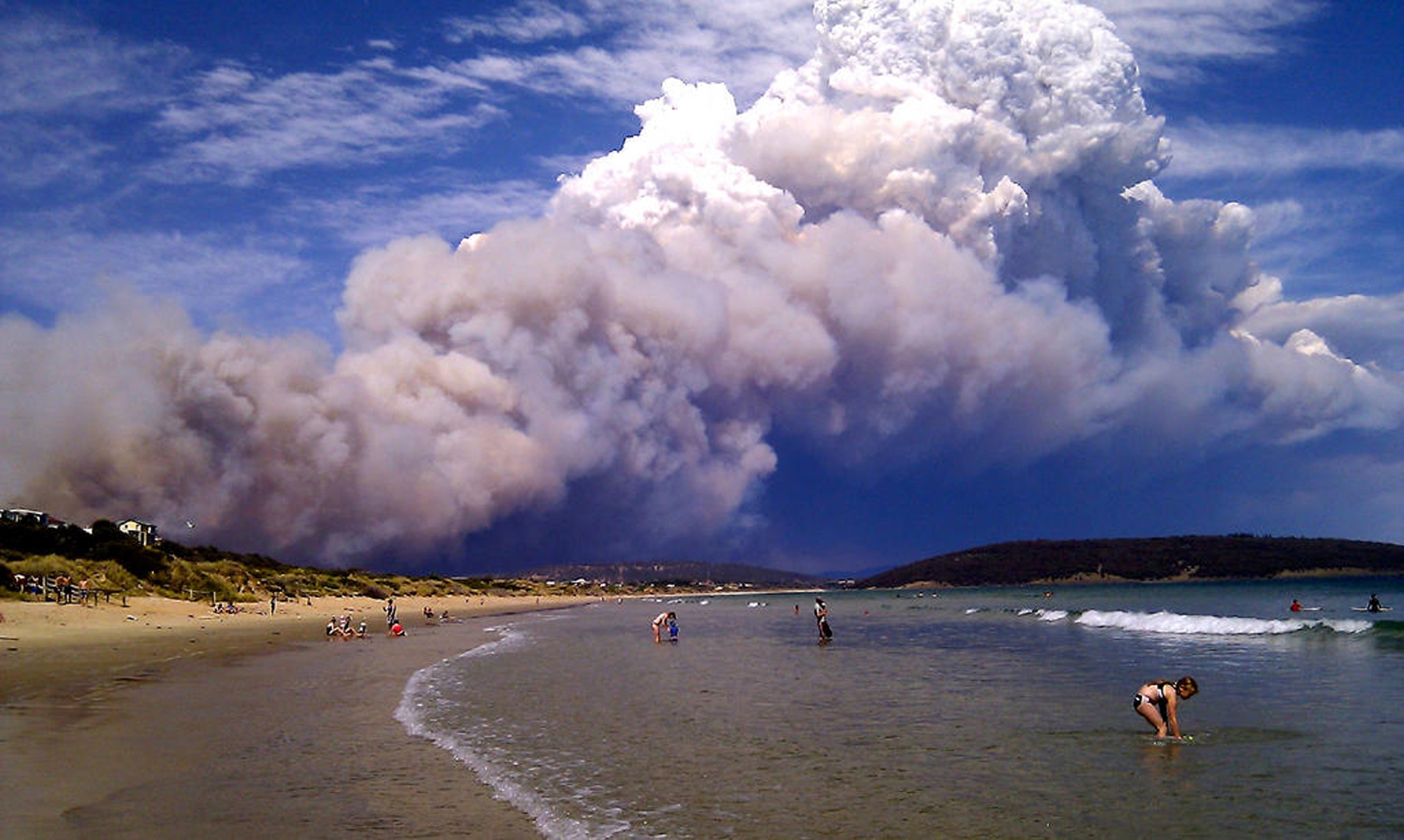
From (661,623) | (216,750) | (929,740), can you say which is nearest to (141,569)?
(661,623)

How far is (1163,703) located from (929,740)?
4.33 m

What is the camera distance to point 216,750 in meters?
17.5

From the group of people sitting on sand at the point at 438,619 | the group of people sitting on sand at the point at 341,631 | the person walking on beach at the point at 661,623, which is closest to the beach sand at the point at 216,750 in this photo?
the group of people sitting on sand at the point at 341,631

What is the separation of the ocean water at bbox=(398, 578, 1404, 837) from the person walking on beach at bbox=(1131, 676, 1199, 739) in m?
0.44

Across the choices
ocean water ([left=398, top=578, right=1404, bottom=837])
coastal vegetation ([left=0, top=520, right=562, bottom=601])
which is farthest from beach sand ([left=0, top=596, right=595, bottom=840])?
coastal vegetation ([left=0, top=520, right=562, bottom=601])

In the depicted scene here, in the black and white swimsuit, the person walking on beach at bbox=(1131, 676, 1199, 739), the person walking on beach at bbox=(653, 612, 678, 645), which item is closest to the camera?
the person walking on beach at bbox=(1131, 676, 1199, 739)

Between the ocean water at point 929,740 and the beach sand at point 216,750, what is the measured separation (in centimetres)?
121

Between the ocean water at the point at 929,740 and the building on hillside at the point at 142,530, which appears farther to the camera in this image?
the building on hillside at the point at 142,530

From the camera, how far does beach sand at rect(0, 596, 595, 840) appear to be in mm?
12281

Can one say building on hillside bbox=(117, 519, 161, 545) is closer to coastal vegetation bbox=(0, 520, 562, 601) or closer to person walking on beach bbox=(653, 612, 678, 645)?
coastal vegetation bbox=(0, 520, 562, 601)

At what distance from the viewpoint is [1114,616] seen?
66.3 m

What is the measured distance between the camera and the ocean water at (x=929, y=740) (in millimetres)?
12570

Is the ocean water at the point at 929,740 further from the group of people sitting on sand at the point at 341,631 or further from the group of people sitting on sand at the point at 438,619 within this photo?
the group of people sitting on sand at the point at 438,619

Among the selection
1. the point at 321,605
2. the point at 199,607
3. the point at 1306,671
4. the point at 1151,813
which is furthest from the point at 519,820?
the point at 321,605
